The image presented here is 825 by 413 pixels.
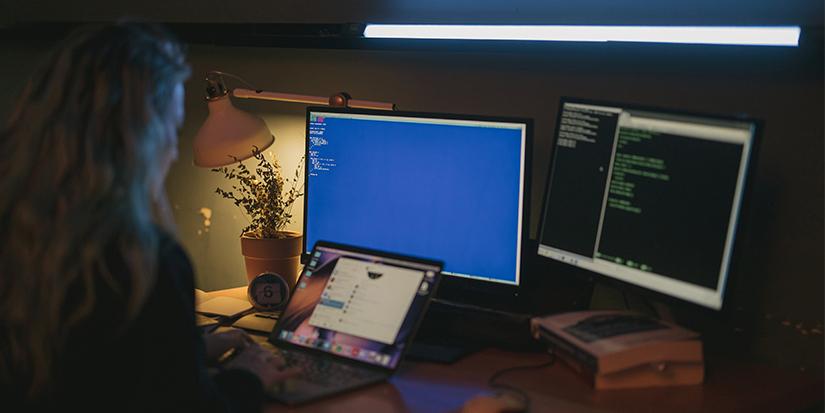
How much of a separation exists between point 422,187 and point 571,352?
0.48 meters

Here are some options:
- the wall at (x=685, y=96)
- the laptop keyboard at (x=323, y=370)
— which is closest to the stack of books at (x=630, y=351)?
the wall at (x=685, y=96)

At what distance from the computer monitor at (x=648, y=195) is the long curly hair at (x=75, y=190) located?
0.80 meters

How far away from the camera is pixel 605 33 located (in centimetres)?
174

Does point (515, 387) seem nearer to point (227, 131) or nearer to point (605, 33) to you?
point (605, 33)

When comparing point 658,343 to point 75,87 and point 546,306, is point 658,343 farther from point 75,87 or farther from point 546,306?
point 75,87

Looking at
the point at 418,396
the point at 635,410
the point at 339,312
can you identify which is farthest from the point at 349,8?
the point at 635,410

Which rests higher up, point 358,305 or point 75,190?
point 75,190

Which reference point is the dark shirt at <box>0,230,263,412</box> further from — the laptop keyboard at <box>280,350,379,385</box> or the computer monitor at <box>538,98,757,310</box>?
the computer monitor at <box>538,98,757,310</box>

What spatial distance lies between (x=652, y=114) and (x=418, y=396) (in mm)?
599

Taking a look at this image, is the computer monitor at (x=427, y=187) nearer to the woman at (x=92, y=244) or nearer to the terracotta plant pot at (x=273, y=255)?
the terracotta plant pot at (x=273, y=255)

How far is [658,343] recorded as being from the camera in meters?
1.43

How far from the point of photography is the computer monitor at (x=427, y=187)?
66.7 inches

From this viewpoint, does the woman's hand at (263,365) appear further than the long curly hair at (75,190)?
Yes

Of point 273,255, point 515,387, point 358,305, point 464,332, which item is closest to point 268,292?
point 273,255
